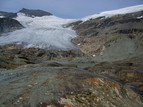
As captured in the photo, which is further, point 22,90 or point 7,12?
point 7,12

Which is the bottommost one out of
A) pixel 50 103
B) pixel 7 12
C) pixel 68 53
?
pixel 68 53

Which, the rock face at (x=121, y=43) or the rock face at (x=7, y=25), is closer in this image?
the rock face at (x=121, y=43)

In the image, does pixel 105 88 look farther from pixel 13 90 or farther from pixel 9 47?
pixel 9 47

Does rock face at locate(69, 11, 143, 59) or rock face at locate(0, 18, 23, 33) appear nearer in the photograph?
rock face at locate(69, 11, 143, 59)

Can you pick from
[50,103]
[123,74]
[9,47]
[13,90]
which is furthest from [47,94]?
[9,47]

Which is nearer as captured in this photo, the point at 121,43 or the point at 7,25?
the point at 121,43

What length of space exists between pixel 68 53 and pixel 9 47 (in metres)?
25.2

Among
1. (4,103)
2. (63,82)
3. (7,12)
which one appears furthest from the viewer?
(7,12)

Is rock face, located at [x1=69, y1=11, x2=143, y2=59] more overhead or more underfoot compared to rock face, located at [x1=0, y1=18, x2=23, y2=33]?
more underfoot

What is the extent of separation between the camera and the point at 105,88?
155 inches

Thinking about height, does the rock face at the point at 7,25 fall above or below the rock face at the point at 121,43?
Result: above

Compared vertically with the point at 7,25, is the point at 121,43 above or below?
below

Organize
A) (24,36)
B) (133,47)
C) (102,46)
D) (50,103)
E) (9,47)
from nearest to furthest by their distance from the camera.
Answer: (50,103)
(133,47)
(9,47)
(102,46)
(24,36)

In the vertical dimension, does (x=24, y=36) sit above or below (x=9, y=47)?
above
